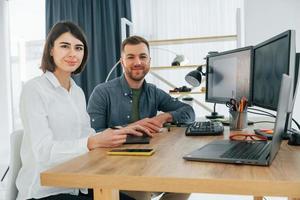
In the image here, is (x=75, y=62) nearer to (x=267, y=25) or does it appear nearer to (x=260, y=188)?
(x=260, y=188)

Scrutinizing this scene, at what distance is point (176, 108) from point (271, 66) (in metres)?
0.89

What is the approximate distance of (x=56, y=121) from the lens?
4.46 feet

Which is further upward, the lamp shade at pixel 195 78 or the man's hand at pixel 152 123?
the lamp shade at pixel 195 78

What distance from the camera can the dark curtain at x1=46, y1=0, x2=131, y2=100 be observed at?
395 centimetres

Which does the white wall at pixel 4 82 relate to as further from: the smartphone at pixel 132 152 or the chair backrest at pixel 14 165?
the smartphone at pixel 132 152

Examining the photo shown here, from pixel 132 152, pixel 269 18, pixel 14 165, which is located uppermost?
pixel 269 18

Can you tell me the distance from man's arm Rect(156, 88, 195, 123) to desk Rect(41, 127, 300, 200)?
3.03 feet

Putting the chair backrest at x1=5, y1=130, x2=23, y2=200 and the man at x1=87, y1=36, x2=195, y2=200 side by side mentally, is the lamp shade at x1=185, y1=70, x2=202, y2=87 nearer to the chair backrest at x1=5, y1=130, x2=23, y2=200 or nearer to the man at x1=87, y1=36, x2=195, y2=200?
the man at x1=87, y1=36, x2=195, y2=200

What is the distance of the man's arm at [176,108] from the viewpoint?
1.97 meters

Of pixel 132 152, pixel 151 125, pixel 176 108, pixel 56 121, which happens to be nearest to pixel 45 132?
pixel 56 121

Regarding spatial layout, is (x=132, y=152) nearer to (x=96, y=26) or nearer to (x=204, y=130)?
(x=204, y=130)

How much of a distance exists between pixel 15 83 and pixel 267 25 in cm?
322

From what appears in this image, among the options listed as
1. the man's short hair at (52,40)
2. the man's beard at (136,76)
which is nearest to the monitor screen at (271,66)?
the man's beard at (136,76)

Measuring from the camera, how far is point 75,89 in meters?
1.61
